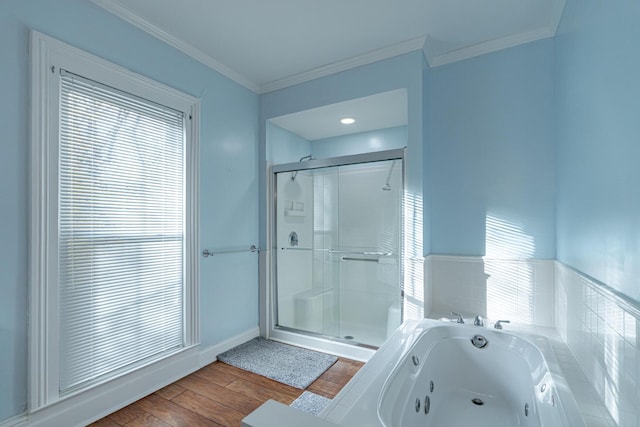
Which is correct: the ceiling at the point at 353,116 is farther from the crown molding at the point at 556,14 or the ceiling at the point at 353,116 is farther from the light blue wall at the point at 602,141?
the light blue wall at the point at 602,141

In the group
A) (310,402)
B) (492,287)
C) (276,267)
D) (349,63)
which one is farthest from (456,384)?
(349,63)

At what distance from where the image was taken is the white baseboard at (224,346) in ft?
7.97

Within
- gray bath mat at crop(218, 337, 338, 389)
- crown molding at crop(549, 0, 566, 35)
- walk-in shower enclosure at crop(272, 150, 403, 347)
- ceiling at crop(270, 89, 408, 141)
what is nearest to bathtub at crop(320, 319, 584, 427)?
walk-in shower enclosure at crop(272, 150, 403, 347)

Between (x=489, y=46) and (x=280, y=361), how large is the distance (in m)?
2.89

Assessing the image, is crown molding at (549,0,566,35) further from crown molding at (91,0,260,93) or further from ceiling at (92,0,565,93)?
crown molding at (91,0,260,93)

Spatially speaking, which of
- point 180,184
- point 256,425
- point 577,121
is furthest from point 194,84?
point 577,121

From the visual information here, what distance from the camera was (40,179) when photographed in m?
1.56

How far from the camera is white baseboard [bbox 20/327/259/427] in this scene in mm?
1561

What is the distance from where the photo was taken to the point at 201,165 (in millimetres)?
2414

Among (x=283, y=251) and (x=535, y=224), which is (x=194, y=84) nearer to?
(x=283, y=251)

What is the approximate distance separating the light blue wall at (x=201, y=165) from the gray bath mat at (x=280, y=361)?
20 centimetres

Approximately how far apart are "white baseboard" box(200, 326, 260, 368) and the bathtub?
4.99 ft

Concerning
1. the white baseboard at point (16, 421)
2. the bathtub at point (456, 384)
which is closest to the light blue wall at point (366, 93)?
the bathtub at point (456, 384)

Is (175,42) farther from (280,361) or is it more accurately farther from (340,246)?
(280,361)
